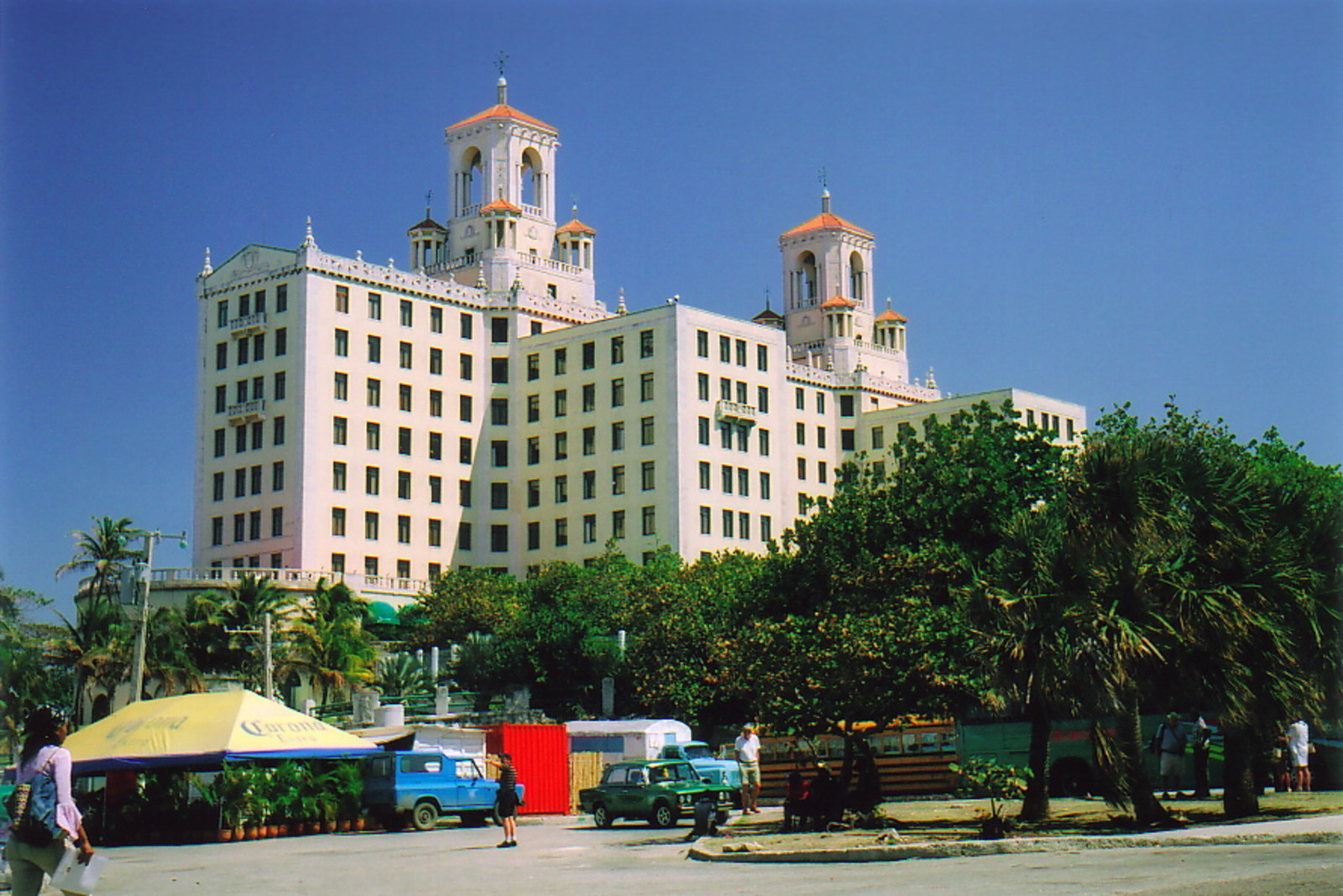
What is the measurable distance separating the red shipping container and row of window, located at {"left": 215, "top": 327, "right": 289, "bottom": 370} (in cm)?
5272

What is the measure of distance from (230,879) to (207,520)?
74.6 m

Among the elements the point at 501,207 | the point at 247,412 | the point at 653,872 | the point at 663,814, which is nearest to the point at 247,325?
the point at 247,412

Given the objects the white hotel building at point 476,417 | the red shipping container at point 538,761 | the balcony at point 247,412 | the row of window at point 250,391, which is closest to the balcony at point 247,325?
the white hotel building at point 476,417

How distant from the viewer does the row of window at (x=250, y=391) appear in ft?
298

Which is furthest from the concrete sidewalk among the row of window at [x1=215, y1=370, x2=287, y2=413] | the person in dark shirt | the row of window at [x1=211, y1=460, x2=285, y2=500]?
the row of window at [x1=215, y1=370, x2=287, y2=413]

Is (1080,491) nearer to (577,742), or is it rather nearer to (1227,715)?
(1227,715)

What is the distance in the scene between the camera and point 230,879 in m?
22.5

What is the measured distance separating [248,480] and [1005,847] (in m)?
76.8

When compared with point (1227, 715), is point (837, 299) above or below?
above

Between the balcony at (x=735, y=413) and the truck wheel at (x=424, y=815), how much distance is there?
6126cm

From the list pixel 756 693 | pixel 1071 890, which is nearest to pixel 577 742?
pixel 756 693

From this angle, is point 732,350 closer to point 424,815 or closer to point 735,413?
point 735,413

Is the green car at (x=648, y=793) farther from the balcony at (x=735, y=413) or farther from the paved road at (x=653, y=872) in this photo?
the balcony at (x=735, y=413)

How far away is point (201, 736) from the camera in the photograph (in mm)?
32375
